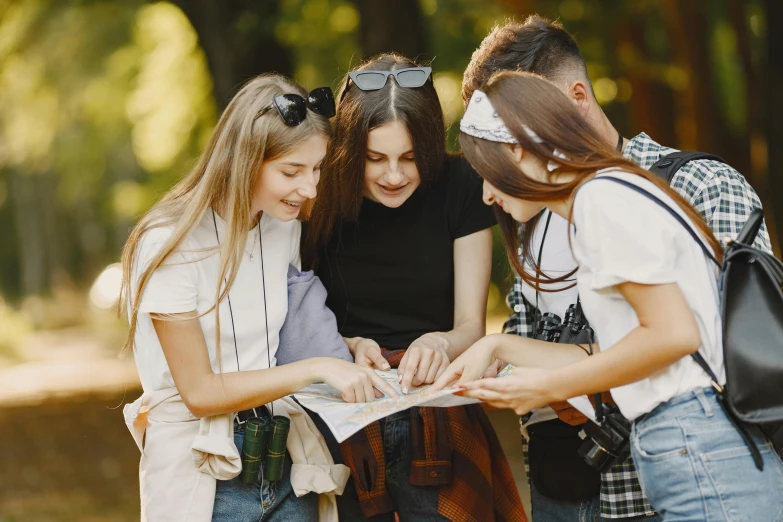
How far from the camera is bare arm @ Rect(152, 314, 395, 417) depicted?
2.73 metres

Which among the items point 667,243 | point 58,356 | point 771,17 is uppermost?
point 771,17

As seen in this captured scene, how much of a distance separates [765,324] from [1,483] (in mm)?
7896

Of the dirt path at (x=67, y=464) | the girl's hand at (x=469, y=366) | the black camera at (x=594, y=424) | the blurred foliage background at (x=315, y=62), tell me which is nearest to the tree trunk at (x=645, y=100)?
the blurred foliage background at (x=315, y=62)

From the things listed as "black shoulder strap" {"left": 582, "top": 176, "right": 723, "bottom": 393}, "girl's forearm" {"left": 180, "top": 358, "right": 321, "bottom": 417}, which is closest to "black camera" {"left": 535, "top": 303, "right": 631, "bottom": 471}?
"black shoulder strap" {"left": 582, "top": 176, "right": 723, "bottom": 393}

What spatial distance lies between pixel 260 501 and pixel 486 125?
1.33m

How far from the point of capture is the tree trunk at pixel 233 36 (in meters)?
8.69

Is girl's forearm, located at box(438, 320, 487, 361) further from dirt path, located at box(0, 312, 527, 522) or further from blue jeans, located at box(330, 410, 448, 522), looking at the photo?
dirt path, located at box(0, 312, 527, 522)

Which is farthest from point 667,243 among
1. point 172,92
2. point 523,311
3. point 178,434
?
point 172,92

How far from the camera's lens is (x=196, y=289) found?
109 inches

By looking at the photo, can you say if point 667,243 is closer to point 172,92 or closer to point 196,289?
point 196,289

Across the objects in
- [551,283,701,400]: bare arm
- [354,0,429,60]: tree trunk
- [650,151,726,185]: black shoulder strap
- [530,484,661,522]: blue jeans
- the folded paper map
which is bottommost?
[530,484,661,522]: blue jeans

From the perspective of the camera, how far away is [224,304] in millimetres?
2883

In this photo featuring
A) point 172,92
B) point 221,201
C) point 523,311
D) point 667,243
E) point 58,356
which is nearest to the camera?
point 667,243

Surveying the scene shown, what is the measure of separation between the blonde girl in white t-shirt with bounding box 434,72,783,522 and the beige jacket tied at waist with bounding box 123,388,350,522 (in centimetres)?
67
